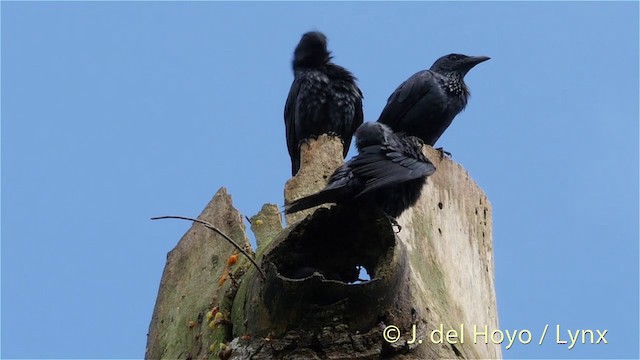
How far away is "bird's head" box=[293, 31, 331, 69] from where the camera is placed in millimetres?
9016

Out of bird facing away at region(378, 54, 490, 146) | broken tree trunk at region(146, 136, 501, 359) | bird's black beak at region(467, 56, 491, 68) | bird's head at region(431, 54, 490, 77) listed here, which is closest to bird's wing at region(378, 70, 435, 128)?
bird facing away at region(378, 54, 490, 146)

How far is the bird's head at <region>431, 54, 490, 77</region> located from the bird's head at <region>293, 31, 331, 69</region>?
934 mm

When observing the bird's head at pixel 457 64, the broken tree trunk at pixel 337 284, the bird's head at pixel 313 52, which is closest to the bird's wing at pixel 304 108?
the bird's head at pixel 313 52

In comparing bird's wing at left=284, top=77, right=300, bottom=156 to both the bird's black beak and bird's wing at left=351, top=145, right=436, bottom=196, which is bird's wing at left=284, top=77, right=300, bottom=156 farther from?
bird's wing at left=351, top=145, right=436, bottom=196

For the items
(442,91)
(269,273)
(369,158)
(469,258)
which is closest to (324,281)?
(269,273)

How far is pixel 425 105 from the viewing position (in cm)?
819

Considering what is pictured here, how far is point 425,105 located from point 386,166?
306cm

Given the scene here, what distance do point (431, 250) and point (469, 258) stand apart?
1.54 ft

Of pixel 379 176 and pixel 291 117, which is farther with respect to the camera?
pixel 291 117

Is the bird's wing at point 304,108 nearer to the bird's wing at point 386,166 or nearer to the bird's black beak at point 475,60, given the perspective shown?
the bird's black beak at point 475,60

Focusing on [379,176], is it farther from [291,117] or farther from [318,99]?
[291,117]

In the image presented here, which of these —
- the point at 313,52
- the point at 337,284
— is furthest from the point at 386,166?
the point at 313,52

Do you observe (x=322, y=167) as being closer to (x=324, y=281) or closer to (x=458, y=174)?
(x=458, y=174)

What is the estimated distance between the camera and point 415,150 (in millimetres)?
5531
